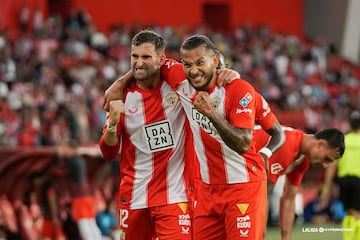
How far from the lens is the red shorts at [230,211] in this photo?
8953mm

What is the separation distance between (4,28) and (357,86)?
15444mm

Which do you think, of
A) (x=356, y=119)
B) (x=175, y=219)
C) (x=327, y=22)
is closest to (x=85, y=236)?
(x=356, y=119)

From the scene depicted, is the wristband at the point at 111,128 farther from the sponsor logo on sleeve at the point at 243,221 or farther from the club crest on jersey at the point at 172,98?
the sponsor logo on sleeve at the point at 243,221

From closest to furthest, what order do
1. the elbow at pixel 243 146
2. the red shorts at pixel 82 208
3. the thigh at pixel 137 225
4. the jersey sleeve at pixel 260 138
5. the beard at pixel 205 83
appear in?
1. the elbow at pixel 243 146
2. the beard at pixel 205 83
3. the thigh at pixel 137 225
4. the jersey sleeve at pixel 260 138
5. the red shorts at pixel 82 208

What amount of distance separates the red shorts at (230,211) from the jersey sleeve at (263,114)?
52 cm

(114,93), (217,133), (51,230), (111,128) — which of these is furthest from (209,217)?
(51,230)

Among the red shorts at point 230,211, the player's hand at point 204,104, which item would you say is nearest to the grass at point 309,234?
the red shorts at point 230,211

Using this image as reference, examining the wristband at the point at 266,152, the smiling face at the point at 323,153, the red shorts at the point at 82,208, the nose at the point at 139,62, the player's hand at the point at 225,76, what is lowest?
the red shorts at the point at 82,208

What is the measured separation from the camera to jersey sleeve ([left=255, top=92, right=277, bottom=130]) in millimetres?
9133

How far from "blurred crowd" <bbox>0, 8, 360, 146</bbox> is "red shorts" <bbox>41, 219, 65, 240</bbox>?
389 centimetres

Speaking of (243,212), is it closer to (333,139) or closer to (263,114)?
(263,114)

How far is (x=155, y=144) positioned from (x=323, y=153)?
6.02 feet

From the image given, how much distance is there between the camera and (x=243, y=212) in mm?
8961

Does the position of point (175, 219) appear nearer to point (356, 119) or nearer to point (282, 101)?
point (356, 119)
